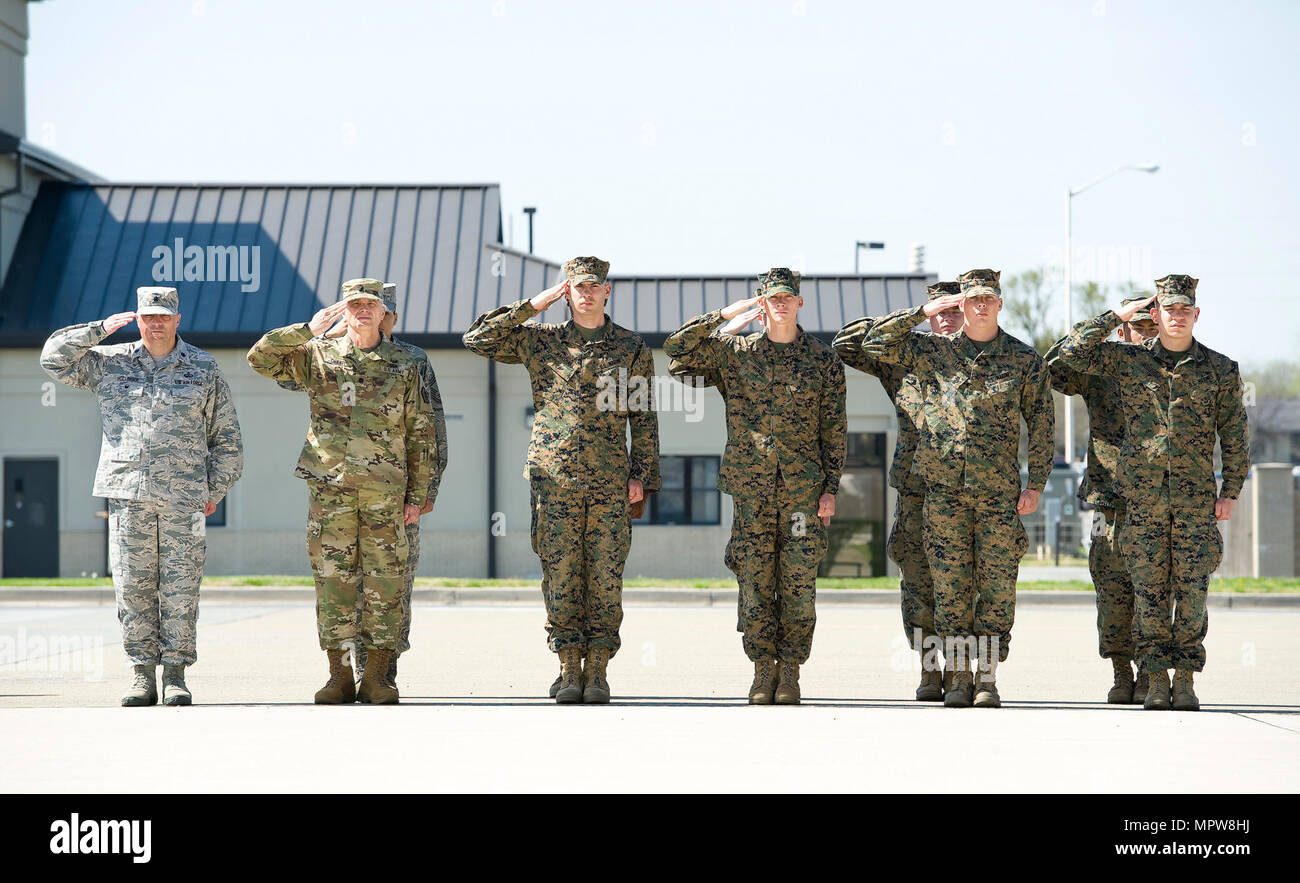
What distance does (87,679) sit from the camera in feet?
30.4

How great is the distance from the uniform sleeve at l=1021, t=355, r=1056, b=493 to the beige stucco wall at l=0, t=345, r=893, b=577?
577 inches

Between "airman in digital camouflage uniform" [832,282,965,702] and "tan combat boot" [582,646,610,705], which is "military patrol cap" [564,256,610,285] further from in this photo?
"tan combat boot" [582,646,610,705]

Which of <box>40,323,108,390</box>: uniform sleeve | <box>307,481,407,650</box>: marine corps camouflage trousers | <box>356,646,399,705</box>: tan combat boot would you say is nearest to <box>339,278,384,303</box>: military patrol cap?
<box>307,481,407,650</box>: marine corps camouflage trousers

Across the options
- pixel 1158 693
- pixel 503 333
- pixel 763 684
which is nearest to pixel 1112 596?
pixel 1158 693

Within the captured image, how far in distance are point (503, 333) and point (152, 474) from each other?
202cm

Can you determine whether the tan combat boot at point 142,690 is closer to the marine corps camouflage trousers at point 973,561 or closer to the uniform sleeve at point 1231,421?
the marine corps camouflage trousers at point 973,561

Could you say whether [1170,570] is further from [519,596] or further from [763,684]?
[519,596]

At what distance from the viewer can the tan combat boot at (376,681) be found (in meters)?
7.41

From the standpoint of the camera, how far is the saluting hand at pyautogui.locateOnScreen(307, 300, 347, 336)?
728 centimetres

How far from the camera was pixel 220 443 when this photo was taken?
25.6 ft

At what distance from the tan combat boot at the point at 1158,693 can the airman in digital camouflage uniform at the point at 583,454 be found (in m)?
2.90

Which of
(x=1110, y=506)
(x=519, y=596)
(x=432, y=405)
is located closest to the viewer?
(x=432, y=405)

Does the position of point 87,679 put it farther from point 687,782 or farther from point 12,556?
point 12,556

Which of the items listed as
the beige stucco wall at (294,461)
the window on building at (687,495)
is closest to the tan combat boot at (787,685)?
the beige stucco wall at (294,461)
